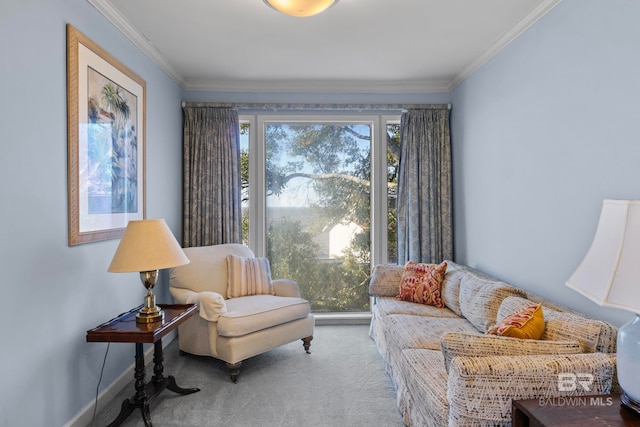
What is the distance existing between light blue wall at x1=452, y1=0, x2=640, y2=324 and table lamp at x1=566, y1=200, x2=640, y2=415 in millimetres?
658

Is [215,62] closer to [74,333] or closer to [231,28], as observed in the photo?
[231,28]

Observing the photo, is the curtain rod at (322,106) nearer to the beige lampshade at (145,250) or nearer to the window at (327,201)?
the window at (327,201)

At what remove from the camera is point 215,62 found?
347 cm

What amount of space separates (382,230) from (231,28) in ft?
8.21

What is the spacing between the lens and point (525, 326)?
1761mm

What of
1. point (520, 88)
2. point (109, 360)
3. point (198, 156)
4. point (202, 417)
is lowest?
point (202, 417)

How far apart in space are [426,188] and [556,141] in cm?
174

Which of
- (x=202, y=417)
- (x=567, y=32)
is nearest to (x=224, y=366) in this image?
(x=202, y=417)

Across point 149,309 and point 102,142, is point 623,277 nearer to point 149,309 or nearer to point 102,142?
point 149,309

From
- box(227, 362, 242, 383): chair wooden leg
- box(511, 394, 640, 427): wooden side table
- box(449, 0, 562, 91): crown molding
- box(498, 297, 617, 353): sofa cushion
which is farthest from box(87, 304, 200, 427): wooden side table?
box(449, 0, 562, 91): crown molding

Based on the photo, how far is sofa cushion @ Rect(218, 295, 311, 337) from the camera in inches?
111

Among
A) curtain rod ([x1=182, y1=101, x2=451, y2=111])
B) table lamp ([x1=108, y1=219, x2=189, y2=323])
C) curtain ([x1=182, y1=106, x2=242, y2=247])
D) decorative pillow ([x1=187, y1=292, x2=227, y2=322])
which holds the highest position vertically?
curtain rod ([x1=182, y1=101, x2=451, y2=111])

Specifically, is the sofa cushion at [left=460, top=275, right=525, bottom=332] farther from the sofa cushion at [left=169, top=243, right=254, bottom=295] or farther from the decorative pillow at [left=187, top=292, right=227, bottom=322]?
the sofa cushion at [left=169, top=243, right=254, bottom=295]

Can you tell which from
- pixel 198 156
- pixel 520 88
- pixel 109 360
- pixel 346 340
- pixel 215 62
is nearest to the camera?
pixel 109 360
